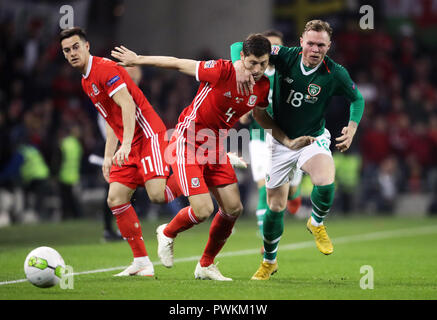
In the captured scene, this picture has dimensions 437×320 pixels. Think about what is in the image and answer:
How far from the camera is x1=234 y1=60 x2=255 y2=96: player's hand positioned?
6.46 metres

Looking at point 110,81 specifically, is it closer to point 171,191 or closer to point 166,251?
point 171,191

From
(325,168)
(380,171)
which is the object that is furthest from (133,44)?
(325,168)

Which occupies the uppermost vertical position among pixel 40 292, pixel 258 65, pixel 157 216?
pixel 258 65

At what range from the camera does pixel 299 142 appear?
7.11 metres

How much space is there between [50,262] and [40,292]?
254 mm

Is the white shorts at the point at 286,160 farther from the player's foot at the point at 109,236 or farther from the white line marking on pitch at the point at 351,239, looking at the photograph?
the player's foot at the point at 109,236

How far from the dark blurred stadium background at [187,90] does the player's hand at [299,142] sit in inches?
288

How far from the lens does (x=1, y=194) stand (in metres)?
14.5

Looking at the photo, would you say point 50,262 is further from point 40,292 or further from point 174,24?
point 174,24

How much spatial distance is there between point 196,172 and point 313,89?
1.36m

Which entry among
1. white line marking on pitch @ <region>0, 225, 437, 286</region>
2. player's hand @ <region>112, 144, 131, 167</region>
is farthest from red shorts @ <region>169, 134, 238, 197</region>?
white line marking on pitch @ <region>0, 225, 437, 286</region>

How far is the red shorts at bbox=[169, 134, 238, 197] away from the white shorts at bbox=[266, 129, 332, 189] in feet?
1.81

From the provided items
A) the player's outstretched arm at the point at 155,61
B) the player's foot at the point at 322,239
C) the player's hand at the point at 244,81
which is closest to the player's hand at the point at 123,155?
the player's outstretched arm at the point at 155,61
